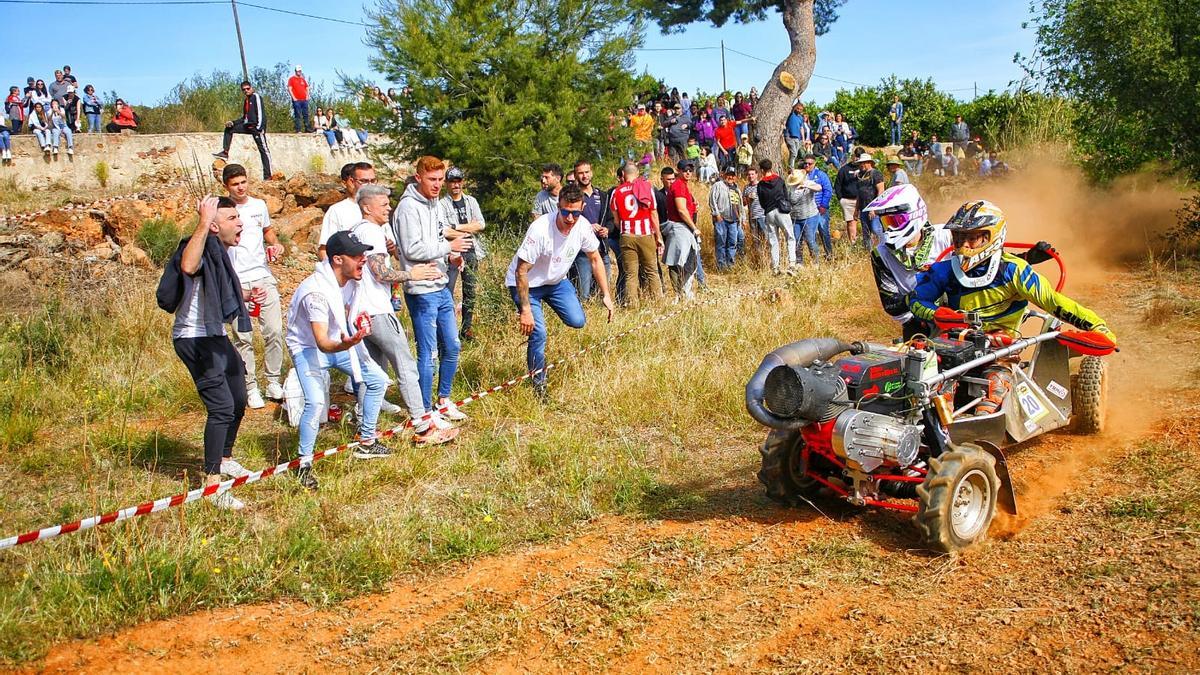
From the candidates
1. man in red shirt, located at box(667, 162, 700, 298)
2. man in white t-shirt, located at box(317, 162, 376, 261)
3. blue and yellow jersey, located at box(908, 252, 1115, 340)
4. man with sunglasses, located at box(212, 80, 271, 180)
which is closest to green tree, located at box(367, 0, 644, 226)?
man in red shirt, located at box(667, 162, 700, 298)

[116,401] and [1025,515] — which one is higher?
[116,401]

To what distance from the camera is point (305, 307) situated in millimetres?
6480

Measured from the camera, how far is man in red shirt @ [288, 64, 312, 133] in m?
21.6

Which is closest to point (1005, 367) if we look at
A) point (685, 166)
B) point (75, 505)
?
point (75, 505)

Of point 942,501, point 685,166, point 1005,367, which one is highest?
point 685,166

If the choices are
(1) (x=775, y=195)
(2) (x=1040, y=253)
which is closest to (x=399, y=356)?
(2) (x=1040, y=253)

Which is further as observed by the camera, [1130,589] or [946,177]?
[946,177]

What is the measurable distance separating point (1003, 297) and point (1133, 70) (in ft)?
27.1

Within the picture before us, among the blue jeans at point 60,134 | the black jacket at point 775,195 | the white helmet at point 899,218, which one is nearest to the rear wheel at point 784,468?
the white helmet at point 899,218

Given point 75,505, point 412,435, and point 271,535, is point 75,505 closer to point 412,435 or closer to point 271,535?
point 271,535

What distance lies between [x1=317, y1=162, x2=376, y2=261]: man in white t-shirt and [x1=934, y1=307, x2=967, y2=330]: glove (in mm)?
4949

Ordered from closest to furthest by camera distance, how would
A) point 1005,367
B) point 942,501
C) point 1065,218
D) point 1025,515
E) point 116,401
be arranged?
point 942,501 < point 1025,515 < point 1005,367 < point 116,401 < point 1065,218

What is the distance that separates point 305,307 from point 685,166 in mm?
7719

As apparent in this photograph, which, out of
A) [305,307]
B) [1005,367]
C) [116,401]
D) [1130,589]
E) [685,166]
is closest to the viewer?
[1130,589]
